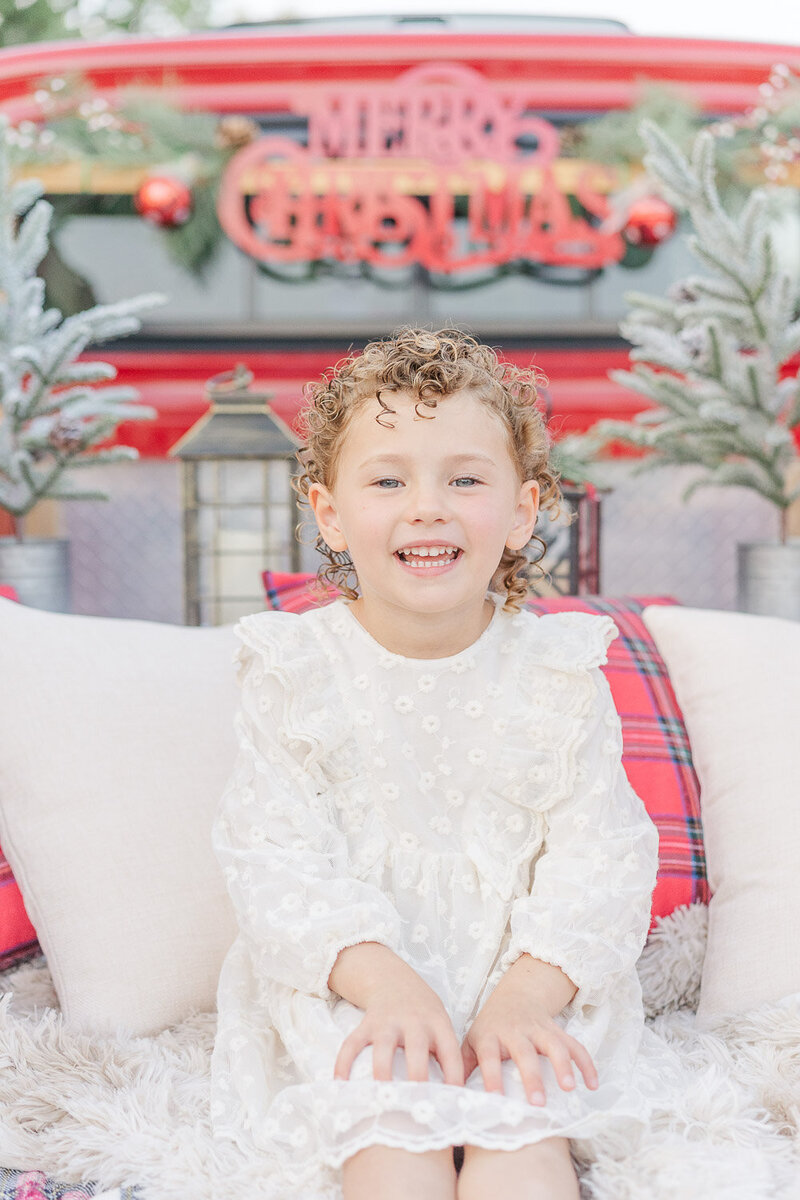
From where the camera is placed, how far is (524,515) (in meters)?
1.17

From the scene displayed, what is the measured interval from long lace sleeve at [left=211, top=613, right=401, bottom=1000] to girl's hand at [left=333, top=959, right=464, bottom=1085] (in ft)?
0.26

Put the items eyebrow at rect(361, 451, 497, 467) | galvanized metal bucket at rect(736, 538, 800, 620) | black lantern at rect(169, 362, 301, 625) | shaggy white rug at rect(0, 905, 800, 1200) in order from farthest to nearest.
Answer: galvanized metal bucket at rect(736, 538, 800, 620) → black lantern at rect(169, 362, 301, 625) → eyebrow at rect(361, 451, 497, 467) → shaggy white rug at rect(0, 905, 800, 1200)

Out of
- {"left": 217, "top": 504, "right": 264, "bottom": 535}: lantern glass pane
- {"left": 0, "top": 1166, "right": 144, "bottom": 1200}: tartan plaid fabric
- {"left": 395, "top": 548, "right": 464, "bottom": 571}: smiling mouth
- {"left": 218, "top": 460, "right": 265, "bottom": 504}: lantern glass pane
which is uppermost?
{"left": 218, "top": 460, "right": 265, "bottom": 504}: lantern glass pane

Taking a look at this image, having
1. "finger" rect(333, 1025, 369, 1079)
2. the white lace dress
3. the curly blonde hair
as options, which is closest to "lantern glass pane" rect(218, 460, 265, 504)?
the curly blonde hair

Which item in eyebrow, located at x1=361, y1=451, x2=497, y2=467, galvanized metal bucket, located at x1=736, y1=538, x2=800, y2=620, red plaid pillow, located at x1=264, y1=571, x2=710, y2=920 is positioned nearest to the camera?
eyebrow, located at x1=361, y1=451, x2=497, y2=467

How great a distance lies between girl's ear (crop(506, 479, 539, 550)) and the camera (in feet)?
3.80

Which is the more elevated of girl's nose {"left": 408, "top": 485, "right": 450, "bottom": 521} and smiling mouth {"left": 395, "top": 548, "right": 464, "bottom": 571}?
girl's nose {"left": 408, "top": 485, "right": 450, "bottom": 521}

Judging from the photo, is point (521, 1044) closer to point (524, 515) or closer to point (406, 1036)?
point (406, 1036)

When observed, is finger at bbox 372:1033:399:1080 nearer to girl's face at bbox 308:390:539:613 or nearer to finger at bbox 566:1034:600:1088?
finger at bbox 566:1034:600:1088

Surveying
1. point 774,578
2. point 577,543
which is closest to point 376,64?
point 577,543

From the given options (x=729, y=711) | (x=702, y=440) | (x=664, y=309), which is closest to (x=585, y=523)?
(x=702, y=440)

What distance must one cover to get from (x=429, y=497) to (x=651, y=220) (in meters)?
2.66

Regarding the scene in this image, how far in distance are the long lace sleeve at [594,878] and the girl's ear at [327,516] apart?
33cm

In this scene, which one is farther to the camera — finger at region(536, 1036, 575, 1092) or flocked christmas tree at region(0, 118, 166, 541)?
flocked christmas tree at region(0, 118, 166, 541)
